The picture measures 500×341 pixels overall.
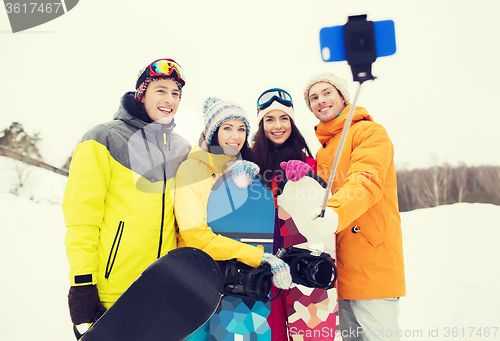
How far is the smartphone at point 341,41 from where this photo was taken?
1.00m

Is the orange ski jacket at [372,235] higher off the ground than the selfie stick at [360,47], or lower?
lower

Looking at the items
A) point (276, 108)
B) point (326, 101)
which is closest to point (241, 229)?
point (276, 108)

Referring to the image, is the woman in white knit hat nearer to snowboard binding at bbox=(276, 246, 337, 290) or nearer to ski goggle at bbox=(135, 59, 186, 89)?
snowboard binding at bbox=(276, 246, 337, 290)

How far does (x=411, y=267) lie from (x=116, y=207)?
19.2 feet

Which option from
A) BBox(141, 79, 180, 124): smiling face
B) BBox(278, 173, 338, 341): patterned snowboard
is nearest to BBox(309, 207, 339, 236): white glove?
BBox(278, 173, 338, 341): patterned snowboard

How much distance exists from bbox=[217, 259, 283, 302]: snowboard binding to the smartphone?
100 cm

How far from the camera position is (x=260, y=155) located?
1962mm

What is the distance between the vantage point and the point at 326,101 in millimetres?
1854

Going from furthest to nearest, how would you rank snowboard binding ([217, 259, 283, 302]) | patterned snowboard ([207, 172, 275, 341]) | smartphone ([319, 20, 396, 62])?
patterned snowboard ([207, 172, 275, 341])
snowboard binding ([217, 259, 283, 302])
smartphone ([319, 20, 396, 62])

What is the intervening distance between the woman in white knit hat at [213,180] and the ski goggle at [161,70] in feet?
0.84

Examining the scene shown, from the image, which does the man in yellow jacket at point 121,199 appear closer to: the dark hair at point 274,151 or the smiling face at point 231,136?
the smiling face at point 231,136

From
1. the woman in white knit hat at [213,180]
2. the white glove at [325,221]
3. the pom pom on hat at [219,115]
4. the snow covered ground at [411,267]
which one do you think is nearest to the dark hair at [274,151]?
the woman in white knit hat at [213,180]

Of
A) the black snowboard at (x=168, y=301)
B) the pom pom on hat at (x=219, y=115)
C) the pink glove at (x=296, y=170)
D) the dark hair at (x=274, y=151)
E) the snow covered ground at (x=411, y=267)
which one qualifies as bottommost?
the snow covered ground at (x=411, y=267)

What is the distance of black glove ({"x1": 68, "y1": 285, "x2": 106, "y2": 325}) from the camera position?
1.31 metres
